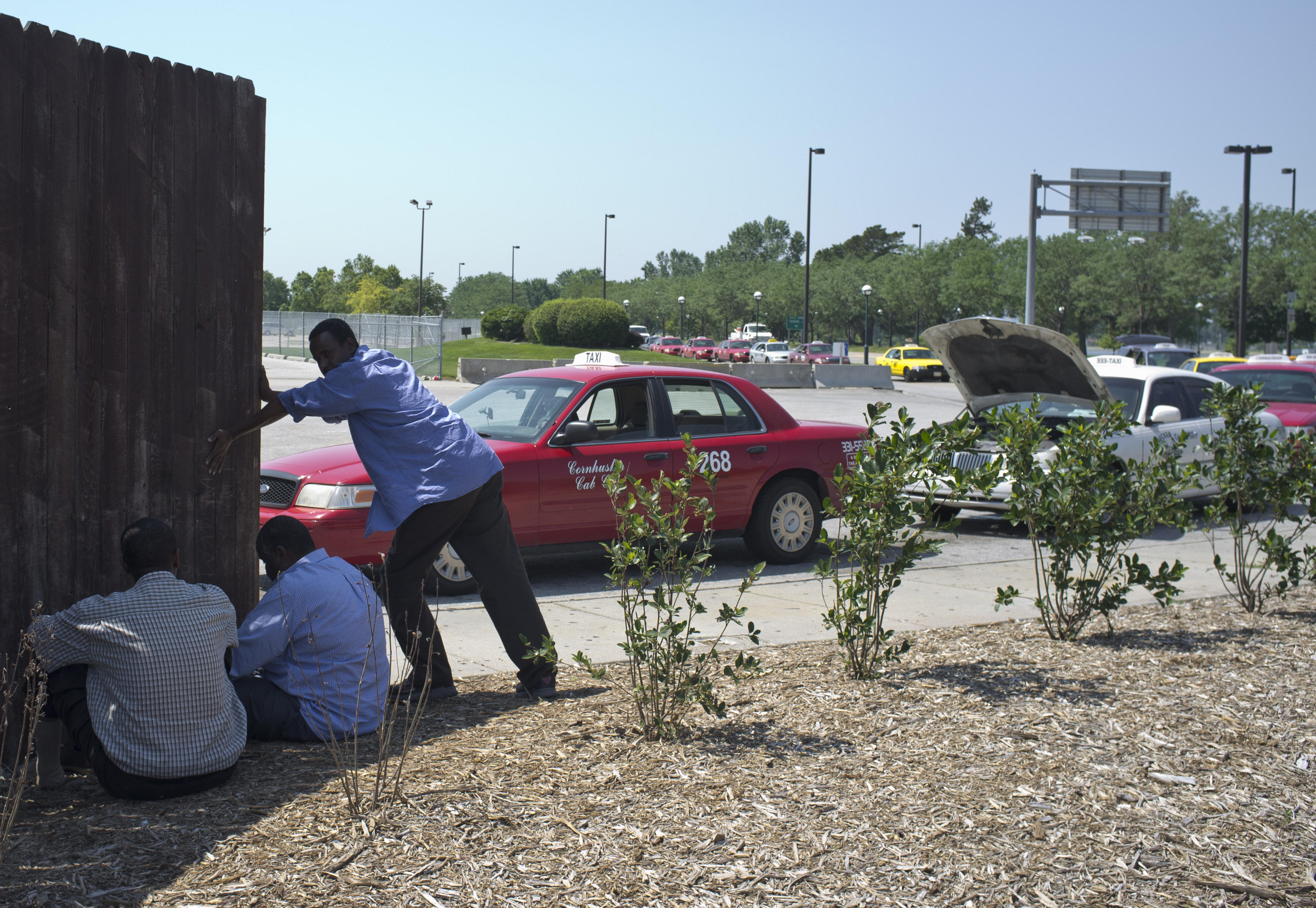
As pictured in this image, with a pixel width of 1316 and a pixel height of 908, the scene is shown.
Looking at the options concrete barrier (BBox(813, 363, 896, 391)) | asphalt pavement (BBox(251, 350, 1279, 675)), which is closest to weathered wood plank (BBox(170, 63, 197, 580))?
asphalt pavement (BBox(251, 350, 1279, 675))

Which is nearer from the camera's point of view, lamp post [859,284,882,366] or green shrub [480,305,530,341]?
lamp post [859,284,882,366]

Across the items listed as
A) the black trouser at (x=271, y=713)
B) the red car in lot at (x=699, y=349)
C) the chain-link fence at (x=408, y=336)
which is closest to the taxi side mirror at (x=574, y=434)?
the black trouser at (x=271, y=713)

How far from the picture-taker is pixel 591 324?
52.8 metres

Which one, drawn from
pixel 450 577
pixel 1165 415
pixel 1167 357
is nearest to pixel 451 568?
pixel 450 577

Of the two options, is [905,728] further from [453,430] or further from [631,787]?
[453,430]

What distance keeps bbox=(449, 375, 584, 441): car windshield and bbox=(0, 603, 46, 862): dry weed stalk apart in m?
4.28

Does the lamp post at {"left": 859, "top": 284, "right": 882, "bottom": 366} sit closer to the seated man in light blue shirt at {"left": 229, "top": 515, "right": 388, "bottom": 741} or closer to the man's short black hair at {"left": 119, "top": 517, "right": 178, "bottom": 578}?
the seated man in light blue shirt at {"left": 229, "top": 515, "right": 388, "bottom": 741}

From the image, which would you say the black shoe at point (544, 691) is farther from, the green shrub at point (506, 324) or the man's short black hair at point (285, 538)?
the green shrub at point (506, 324)

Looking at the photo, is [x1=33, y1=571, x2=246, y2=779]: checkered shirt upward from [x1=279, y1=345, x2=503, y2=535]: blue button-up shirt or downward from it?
downward

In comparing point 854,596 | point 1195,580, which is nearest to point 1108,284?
point 1195,580

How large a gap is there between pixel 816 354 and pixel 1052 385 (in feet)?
157

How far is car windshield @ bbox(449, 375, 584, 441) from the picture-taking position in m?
8.18

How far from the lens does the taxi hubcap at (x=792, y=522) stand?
29.8 feet

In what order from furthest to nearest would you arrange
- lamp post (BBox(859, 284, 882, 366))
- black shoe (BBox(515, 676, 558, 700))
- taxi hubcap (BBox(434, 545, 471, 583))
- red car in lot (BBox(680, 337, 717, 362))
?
red car in lot (BBox(680, 337, 717, 362))
lamp post (BBox(859, 284, 882, 366))
taxi hubcap (BBox(434, 545, 471, 583))
black shoe (BBox(515, 676, 558, 700))
